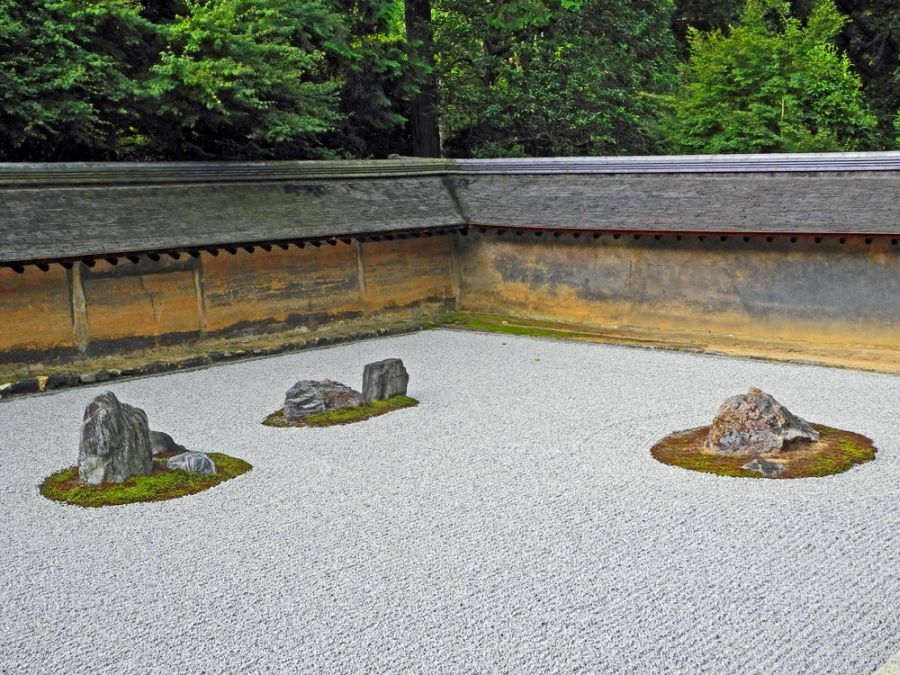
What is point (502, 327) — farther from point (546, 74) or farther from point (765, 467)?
point (546, 74)

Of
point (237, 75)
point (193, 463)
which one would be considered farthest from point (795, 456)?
point (237, 75)

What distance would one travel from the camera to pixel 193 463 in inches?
395

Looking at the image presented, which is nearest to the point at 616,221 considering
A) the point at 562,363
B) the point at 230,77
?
the point at 562,363

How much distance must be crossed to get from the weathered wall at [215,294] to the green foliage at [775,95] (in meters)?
7.53

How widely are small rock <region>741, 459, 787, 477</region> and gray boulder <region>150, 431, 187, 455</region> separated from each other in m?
5.84

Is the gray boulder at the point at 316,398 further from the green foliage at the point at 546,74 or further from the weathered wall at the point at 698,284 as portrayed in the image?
the green foliage at the point at 546,74

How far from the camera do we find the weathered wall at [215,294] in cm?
1415

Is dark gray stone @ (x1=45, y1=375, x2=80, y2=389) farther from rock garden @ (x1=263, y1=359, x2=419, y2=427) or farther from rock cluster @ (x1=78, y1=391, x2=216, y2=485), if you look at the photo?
rock cluster @ (x1=78, y1=391, x2=216, y2=485)

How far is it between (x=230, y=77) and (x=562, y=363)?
794cm

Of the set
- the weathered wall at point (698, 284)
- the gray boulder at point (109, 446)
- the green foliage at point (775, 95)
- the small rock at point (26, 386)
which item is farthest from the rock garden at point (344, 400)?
the green foliage at point (775, 95)

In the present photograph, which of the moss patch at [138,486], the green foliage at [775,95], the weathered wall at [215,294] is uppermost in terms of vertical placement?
the green foliage at [775,95]

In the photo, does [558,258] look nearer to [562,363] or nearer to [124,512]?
[562,363]

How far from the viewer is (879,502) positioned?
864 centimetres

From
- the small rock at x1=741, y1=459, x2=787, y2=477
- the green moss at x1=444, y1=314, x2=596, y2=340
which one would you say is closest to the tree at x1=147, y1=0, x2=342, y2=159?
the green moss at x1=444, y1=314, x2=596, y2=340
